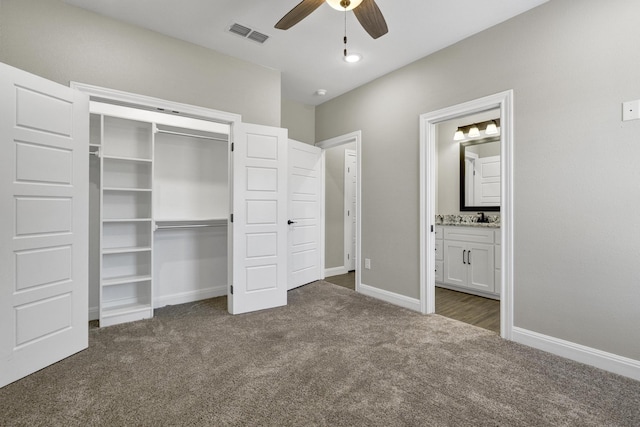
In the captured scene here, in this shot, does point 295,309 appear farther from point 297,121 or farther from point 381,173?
point 297,121

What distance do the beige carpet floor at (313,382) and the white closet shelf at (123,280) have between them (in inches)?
16.7

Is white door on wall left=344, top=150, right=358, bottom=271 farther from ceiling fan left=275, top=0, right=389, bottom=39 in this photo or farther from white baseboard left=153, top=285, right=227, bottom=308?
ceiling fan left=275, top=0, right=389, bottom=39

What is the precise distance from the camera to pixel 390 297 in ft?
12.2

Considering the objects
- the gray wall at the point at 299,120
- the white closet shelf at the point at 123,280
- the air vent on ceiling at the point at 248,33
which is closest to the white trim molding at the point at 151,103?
the air vent on ceiling at the point at 248,33

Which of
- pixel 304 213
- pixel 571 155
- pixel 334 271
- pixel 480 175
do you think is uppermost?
pixel 480 175

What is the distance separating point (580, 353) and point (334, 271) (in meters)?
3.38

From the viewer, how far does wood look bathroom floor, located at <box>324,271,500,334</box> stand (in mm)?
3137

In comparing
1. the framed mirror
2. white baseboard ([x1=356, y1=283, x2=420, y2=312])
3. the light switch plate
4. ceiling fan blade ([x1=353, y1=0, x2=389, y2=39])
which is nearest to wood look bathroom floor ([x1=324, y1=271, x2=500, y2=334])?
white baseboard ([x1=356, y1=283, x2=420, y2=312])

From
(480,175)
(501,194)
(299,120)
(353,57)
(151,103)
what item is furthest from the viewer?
(299,120)

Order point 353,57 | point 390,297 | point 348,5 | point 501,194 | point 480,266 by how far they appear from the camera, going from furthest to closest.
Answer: point 480,266
point 390,297
point 353,57
point 501,194
point 348,5

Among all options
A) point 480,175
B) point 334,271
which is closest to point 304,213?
point 334,271

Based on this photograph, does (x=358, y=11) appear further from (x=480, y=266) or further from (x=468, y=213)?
(x=468, y=213)

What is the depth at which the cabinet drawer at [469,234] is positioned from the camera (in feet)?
13.0

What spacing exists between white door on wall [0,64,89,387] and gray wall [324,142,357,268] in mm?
3363
